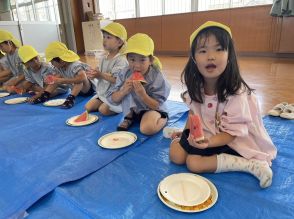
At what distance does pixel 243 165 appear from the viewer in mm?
976

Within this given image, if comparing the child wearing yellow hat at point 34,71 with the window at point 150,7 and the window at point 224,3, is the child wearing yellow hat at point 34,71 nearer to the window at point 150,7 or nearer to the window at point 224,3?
the window at point 224,3

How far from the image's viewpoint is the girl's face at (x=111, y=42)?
1.79m

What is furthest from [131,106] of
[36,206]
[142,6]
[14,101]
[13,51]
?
[142,6]

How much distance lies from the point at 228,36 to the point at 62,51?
1526 mm

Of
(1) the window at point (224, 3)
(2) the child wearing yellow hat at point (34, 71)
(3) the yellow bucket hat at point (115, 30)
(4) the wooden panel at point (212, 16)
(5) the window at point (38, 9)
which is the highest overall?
(5) the window at point (38, 9)

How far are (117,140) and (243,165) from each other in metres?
0.67

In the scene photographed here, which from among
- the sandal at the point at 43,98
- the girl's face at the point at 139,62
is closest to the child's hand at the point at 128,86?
the girl's face at the point at 139,62

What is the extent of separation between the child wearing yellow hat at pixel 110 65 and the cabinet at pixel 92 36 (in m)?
4.75

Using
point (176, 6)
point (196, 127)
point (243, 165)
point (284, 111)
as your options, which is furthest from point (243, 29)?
point (196, 127)

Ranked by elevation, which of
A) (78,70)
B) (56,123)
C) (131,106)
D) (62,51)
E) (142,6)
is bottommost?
(56,123)

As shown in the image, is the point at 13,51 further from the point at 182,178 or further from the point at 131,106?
the point at 182,178

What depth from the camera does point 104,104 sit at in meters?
1.84

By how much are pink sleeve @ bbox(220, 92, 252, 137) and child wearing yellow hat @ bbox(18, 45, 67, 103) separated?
188 cm

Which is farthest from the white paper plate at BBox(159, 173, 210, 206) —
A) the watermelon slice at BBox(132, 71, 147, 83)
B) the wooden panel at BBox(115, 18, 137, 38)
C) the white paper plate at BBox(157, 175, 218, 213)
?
the wooden panel at BBox(115, 18, 137, 38)
